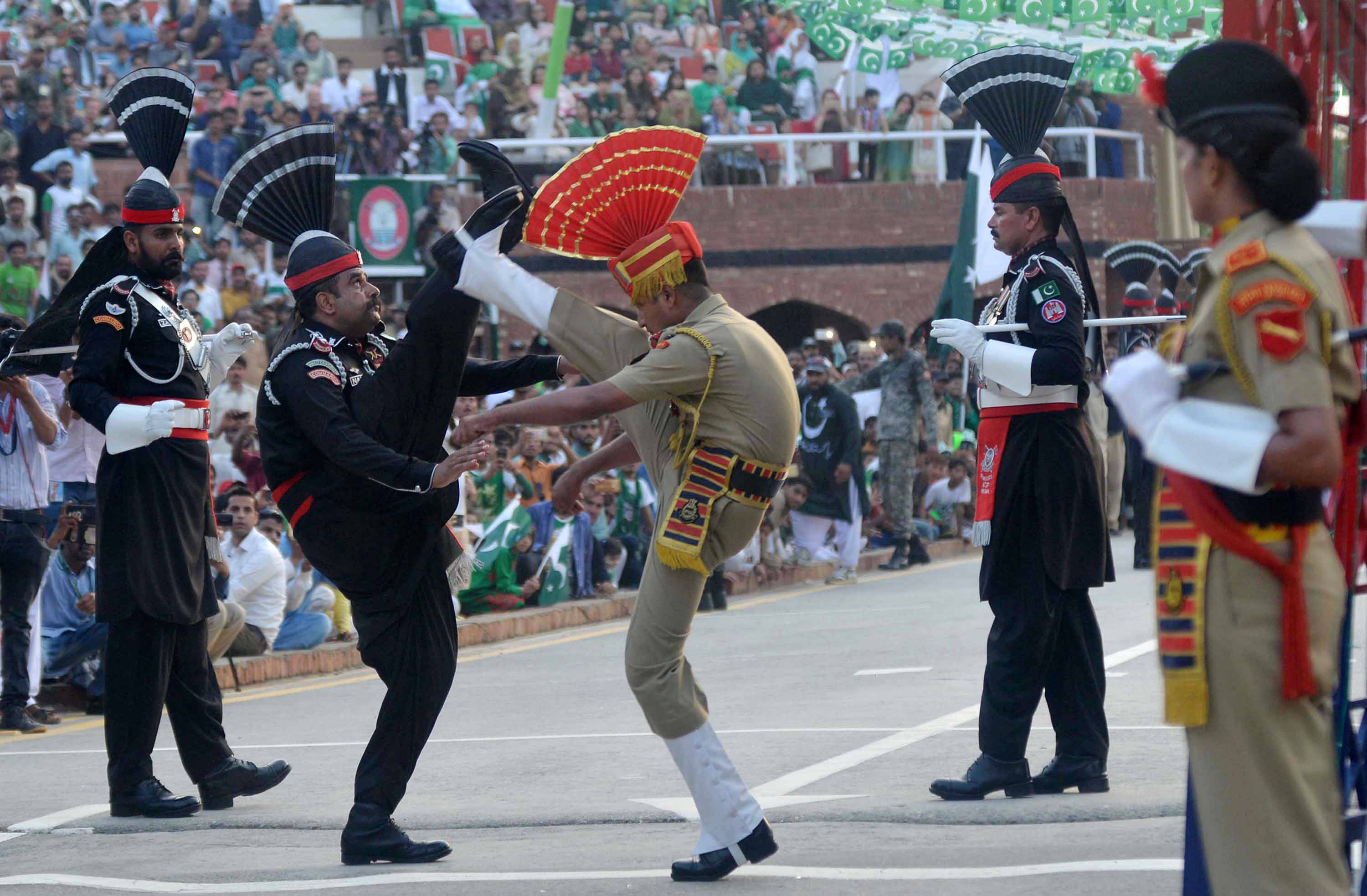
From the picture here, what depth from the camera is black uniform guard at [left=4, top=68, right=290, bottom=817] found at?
728 cm

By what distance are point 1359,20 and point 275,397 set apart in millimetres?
3709

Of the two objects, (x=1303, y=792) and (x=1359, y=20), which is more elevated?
(x=1359, y=20)

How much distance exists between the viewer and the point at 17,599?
32.9 feet

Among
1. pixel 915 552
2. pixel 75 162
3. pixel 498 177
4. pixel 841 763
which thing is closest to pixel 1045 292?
pixel 498 177

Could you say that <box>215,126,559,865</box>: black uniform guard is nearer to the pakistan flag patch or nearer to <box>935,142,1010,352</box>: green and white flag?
the pakistan flag patch

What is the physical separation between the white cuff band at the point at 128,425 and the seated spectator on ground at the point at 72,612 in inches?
146

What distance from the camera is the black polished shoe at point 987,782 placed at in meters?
6.87

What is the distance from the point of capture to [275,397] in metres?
6.54

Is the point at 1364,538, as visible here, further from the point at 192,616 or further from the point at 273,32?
the point at 273,32

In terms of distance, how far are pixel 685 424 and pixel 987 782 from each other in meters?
1.95

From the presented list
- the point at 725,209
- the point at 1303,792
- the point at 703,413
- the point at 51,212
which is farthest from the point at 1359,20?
the point at 725,209

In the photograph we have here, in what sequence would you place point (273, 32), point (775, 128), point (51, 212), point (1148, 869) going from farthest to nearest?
point (775, 128)
point (273, 32)
point (51, 212)
point (1148, 869)

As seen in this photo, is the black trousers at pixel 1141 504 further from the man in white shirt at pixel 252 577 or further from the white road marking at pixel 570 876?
the white road marking at pixel 570 876

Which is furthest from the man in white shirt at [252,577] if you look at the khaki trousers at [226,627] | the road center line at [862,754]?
the road center line at [862,754]
